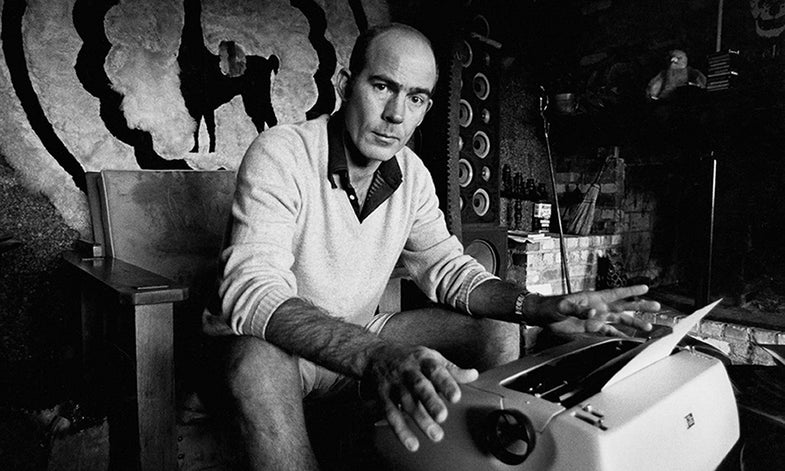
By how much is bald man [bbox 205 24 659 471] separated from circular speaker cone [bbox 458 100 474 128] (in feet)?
4.93

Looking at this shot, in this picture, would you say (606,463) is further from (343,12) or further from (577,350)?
(343,12)

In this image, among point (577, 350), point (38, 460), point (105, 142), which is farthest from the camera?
point (105, 142)

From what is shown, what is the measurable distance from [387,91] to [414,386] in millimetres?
905

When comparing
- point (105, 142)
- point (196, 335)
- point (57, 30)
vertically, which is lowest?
point (196, 335)

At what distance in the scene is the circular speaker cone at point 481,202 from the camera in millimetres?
3143

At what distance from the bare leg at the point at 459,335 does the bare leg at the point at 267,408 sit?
1.62 ft

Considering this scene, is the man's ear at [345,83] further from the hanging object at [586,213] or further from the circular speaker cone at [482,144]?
the hanging object at [586,213]

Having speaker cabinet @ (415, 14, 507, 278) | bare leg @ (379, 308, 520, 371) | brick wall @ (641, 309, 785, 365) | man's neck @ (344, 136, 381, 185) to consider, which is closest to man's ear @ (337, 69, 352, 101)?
man's neck @ (344, 136, 381, 185)

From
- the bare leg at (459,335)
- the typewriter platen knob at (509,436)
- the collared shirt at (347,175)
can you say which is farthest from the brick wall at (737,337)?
the typewriter platen knob at (509,436)

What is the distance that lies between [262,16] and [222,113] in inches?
20.3

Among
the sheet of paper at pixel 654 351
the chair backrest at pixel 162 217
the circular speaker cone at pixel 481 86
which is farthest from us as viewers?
the circular speaker cone at pixel 481 86

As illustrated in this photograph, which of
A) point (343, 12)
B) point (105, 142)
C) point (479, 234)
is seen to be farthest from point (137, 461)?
point (343, 12)

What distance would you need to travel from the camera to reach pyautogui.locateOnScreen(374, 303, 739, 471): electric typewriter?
73cm

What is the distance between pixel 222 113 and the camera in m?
2.35
